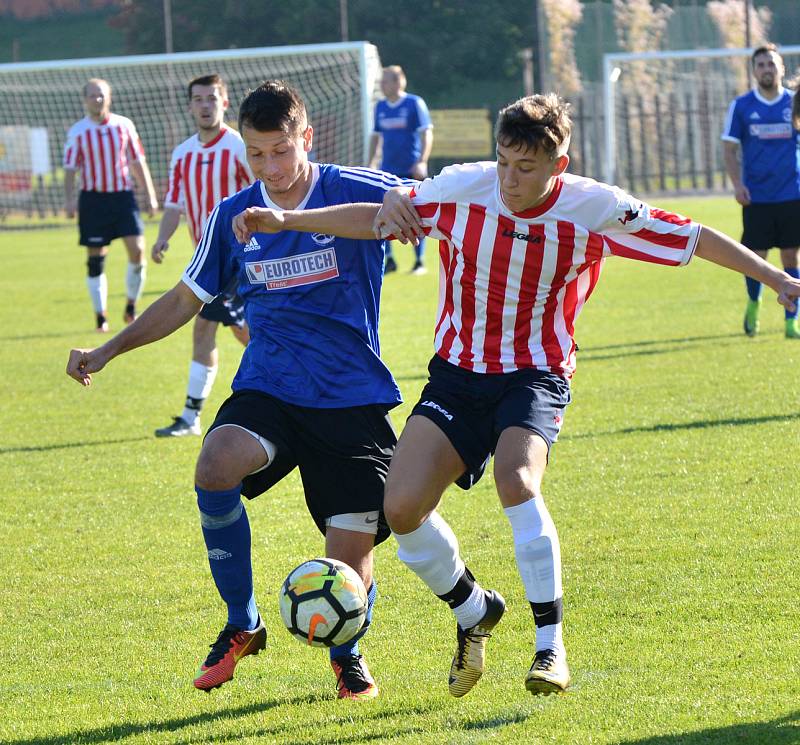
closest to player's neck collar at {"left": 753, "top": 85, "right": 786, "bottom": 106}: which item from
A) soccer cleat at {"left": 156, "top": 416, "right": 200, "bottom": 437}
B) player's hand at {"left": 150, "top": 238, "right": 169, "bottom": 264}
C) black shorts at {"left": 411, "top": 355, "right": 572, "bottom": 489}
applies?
player's hand at {"left": 150, "top": 238, "right": 169, "bottom": 264}

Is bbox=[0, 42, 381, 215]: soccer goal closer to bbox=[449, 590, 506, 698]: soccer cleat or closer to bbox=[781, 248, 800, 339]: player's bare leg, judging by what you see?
bbox=[781, 248, 800, 339]: player's bare leg

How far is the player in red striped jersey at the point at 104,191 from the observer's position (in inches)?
510

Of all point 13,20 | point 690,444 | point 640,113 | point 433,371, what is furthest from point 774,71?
point 13,20

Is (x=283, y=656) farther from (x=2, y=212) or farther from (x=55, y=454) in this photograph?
(x=2, y=212)

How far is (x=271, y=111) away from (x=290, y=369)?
32.6 inches

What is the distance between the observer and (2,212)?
31688 millimetres

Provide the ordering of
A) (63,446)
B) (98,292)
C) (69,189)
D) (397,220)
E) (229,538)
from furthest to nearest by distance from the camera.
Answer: (69,189) < (98,292) < (63,446) < (229,538) < (397,220)

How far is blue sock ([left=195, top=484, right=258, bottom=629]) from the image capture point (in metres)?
4.04

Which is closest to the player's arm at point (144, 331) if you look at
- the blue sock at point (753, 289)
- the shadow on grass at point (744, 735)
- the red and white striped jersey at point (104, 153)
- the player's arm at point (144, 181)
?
the shadow on grass at point (744, 735)

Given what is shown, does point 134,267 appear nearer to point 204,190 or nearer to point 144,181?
point 144,181

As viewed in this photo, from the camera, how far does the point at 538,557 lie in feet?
12.1

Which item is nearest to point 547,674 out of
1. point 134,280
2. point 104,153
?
point 134,280

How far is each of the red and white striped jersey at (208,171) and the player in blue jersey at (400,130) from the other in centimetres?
760

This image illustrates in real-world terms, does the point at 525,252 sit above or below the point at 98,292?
above
